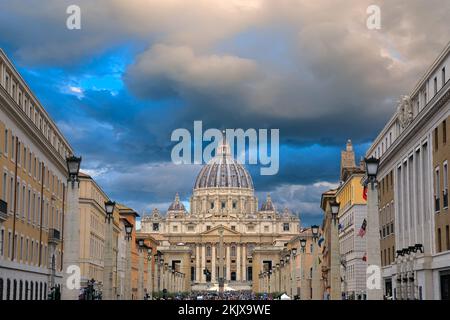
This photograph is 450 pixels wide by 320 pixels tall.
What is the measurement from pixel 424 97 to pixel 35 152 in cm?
2896

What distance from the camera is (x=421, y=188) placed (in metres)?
61.3

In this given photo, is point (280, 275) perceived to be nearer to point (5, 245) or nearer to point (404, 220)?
point (404, 220)

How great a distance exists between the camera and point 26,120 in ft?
199

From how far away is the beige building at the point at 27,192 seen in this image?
56281 millimetres

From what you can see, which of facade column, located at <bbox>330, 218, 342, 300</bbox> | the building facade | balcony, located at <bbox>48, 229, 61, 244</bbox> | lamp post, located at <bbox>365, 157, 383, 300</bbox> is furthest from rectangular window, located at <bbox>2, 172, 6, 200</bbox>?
the building facade

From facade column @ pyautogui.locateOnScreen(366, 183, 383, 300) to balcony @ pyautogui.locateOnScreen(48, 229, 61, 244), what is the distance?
42519 mm

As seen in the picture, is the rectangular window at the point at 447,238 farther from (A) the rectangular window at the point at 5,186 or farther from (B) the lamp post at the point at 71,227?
(A) the rectangular window at the point at 5,186

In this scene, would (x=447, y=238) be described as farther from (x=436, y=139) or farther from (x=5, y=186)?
(x=5, y=186)

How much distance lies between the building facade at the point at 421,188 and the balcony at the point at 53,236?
2859 cm

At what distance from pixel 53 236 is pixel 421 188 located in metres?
32.1

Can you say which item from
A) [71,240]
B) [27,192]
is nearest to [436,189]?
[71,240]

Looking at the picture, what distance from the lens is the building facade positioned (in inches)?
2133
